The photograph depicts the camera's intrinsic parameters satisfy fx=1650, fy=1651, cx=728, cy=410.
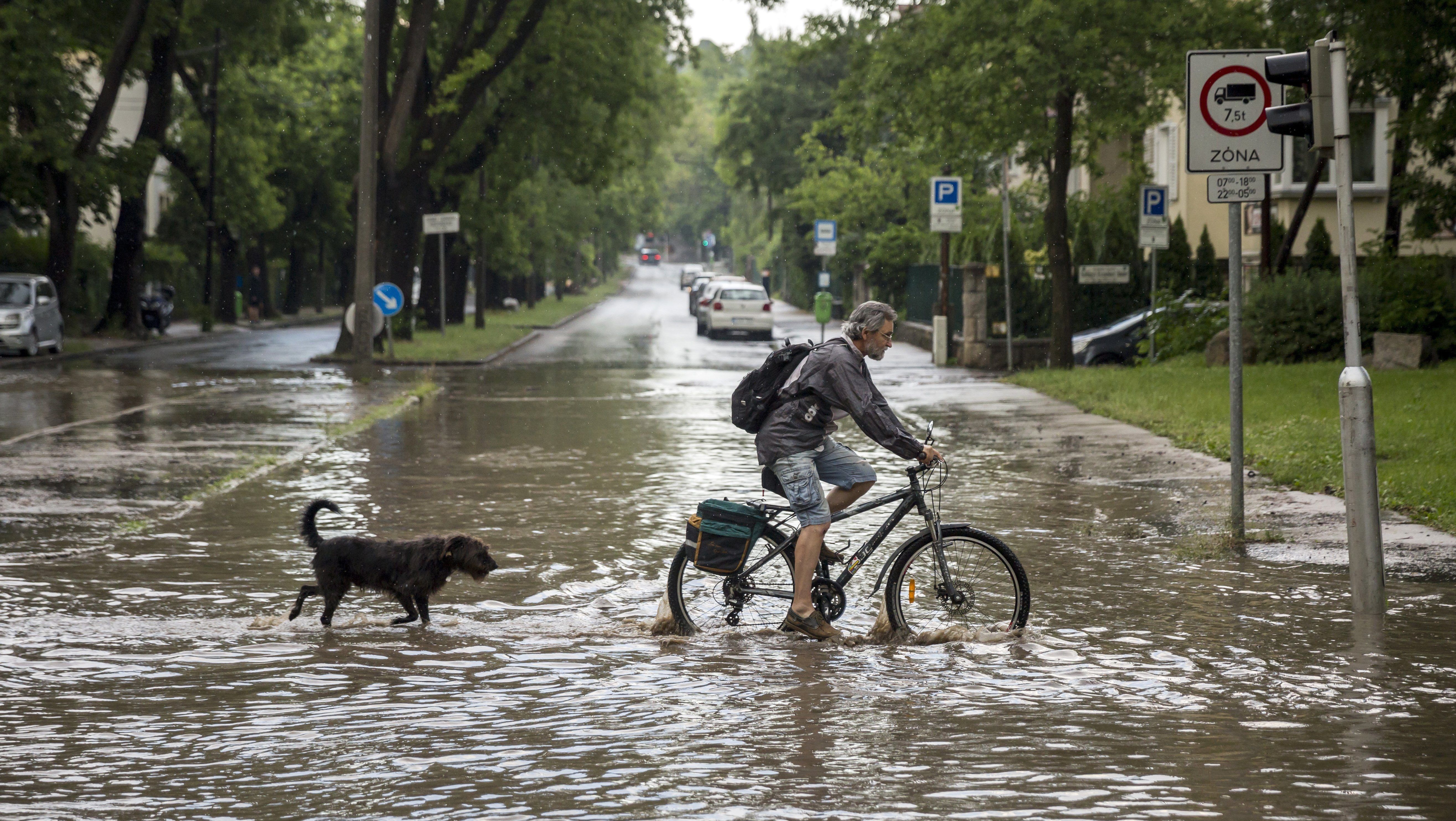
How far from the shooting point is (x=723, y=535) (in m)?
7.75

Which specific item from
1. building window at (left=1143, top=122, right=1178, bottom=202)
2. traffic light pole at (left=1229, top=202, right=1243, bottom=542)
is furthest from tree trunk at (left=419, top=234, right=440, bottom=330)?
traffic light pole at (left=1229, top=202, right=1243, bottom=542)

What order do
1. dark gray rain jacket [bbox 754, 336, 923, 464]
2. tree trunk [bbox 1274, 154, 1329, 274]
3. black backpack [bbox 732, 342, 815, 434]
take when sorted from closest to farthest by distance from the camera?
dark gray rain jacket [bbox 754, 336, 923, 464], black backpack [bbox 732, 342, 815, 434], tree trunk [bbox 1274, 154, 1329, 274]

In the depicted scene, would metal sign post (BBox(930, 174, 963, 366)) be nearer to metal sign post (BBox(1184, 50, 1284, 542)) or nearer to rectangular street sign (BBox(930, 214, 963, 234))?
rectangular street sign (BBox(930, 214, 963, 234))

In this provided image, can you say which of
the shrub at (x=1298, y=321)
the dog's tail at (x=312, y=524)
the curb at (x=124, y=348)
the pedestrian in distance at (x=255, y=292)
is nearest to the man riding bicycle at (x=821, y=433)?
the dog's tail at (x=312, y=524)

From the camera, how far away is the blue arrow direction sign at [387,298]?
95.3ft

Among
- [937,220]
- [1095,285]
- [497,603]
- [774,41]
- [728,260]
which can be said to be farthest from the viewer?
[728,260]

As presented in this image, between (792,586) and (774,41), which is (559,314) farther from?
(792,586)

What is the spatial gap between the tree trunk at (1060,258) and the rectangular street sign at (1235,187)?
16850 mm

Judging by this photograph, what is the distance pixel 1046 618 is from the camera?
8.23 metres

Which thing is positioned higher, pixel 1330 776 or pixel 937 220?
pixel 937 220

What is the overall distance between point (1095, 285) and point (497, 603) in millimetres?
27006

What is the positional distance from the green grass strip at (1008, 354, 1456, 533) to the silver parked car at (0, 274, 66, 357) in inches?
752

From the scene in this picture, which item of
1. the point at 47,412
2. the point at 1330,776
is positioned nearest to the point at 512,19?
the point at 47,412

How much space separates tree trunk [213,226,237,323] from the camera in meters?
54.8
